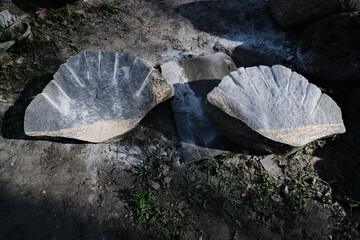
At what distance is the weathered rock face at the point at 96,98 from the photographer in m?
2.61

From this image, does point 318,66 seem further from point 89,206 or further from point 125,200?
point 89,206

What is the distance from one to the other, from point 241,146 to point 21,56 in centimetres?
319

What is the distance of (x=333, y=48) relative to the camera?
3.04m

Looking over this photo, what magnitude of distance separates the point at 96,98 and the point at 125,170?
0.89 metres

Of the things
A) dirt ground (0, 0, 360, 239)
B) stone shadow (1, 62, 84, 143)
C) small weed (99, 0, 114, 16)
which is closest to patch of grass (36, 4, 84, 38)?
dirt ground (0, 0, 360, 239)

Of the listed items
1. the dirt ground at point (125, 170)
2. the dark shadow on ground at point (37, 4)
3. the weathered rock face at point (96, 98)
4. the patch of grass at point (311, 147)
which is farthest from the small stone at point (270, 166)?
the dark shadow on ground at point (37, 4)

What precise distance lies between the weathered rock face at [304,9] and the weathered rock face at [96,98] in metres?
2.24

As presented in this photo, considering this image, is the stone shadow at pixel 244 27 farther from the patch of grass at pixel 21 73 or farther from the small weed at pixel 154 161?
the patch of grass at pixel 21 73

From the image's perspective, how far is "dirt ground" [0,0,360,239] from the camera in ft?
7.59

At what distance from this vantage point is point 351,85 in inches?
123

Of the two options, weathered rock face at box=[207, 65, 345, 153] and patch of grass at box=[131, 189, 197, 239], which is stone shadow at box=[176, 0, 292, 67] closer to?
weathered rock face at box=[207, 65, 345, 153]

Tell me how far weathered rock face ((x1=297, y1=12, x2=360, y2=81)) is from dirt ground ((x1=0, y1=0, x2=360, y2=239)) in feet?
0.76

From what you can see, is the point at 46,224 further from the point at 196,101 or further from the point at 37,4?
the point at 37,4

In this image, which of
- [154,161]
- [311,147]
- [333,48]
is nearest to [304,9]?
[333,48]
